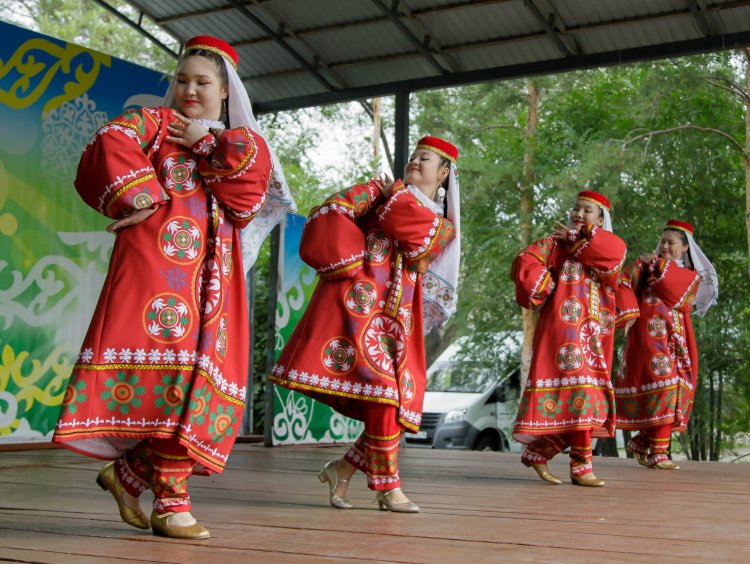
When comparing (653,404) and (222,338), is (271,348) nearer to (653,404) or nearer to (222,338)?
(653,404)

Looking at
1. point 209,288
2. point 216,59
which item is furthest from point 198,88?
point 209,288

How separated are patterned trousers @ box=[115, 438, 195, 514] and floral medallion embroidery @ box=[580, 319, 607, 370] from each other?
8.39 ft

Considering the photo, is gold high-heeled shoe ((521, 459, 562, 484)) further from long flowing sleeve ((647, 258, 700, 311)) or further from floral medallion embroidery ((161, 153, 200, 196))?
floral medallion embroidery ((161, 153, 200, 196))

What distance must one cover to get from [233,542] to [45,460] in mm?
3056

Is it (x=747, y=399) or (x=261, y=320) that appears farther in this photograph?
(x=747, y=399)

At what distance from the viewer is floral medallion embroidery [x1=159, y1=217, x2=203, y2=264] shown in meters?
2.42

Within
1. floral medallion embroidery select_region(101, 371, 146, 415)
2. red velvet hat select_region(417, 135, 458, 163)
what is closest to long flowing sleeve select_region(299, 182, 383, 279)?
red velvet hat select_region(417, 135, 458, 163)

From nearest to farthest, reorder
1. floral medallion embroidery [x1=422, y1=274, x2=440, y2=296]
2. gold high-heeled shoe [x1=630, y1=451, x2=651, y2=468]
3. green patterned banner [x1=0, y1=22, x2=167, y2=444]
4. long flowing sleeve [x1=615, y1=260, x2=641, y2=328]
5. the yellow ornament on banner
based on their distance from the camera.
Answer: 1. floral medallion embroidery [x1=422, y1=274, x2=440, y2=296]
2. long flowing sleeve [x1=615, y1=260, x2=641, y2=328]
3. green patterned banner [x1=0, y1=22, x2=167, y2=444]
4. the yellow ornament on banner
5. gold high-heeled shoe [x1=630, y1=451, x2=651, y2=468]

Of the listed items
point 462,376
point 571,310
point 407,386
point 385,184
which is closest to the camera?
point 407,386

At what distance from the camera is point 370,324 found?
328 cm

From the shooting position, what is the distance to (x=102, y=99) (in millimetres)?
6324

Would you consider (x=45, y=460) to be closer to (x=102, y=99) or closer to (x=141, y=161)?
(x=102, y=99)

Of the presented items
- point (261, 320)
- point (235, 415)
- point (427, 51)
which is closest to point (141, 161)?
point (235, 415)

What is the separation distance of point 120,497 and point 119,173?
778mm
